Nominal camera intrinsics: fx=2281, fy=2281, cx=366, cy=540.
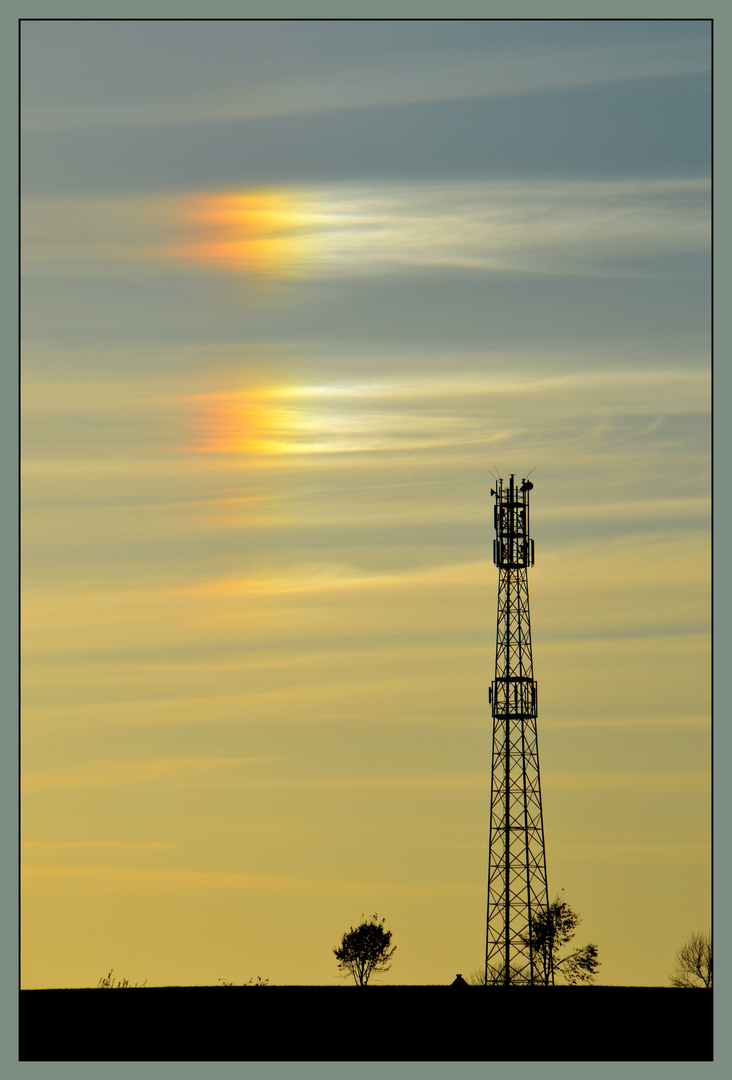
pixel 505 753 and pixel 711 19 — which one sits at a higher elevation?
pixel 711 19

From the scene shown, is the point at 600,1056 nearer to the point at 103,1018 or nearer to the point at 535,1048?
the point at 535,1048

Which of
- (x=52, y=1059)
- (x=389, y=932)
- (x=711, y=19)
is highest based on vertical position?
(x=711, y=19)

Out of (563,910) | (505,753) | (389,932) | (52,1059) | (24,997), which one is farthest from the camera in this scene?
(389,932)

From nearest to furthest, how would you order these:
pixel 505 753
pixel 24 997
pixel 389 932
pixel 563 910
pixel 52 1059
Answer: pixel 52 1059, pixel 24 997, pixel 505 753, pixel 563 910, pixel 389 932

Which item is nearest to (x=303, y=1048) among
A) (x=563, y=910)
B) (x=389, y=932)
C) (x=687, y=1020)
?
(x=687, y=1020)

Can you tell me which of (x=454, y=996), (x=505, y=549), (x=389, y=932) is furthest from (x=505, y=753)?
(x=389, y=932)

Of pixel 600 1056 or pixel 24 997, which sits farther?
pixel 24 997

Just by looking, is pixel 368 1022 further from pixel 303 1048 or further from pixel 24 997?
pixel 24 997
